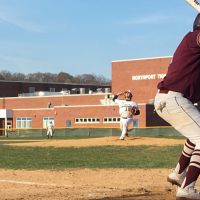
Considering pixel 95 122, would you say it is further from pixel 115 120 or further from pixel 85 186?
pixel 85 186

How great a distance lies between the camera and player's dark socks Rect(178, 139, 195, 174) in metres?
6.83

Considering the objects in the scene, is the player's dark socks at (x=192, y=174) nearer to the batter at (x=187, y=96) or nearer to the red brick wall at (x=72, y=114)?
the batter at (x=187, y=96)

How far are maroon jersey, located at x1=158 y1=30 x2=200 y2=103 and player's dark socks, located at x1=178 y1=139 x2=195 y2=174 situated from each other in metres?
0.73

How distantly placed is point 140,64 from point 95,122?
10541 mm

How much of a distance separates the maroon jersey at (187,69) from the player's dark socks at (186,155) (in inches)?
28.6

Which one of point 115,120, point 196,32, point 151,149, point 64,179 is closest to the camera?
point 196,32

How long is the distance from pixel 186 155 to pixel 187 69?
4.22 ft

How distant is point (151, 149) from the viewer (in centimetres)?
1977

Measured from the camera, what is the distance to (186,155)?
6.94 metres

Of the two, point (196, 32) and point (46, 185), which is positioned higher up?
point (196, 32)

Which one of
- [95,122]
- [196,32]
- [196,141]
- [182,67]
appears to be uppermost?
[196,32]

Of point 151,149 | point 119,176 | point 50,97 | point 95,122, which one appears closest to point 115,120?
point 95,122

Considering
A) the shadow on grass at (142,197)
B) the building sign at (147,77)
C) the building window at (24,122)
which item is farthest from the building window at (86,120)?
the shadow on grass at (142,197)

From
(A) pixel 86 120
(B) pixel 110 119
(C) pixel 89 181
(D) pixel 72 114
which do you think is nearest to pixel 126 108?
(C) pixel 89 181
